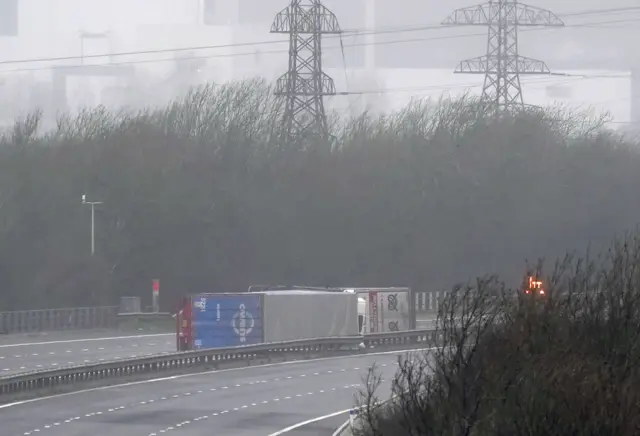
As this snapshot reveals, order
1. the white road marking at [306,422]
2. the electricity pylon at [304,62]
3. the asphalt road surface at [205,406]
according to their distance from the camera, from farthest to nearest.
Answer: the electricity pylon at [304,62]
the asphalt road surface at [205,406]
the white road marking at [306,422]

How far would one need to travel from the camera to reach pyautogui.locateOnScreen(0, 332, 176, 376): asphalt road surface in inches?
1603

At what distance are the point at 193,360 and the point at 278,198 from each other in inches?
1415

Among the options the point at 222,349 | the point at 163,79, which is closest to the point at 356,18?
the point at 163,79

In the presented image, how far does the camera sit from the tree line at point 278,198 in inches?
2594

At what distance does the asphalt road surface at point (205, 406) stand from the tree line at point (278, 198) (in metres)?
26.8

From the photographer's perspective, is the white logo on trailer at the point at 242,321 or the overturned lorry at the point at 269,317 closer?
the overturned lorry at the point at 269,317

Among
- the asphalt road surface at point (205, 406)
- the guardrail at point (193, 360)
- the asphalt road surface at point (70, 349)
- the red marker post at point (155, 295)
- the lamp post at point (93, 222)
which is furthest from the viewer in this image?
the lamp post at point (93, 222)

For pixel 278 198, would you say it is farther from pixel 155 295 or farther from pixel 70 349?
pixel 70 349

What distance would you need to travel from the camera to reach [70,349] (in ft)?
150

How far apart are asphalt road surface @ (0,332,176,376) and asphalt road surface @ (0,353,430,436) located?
17.2ft

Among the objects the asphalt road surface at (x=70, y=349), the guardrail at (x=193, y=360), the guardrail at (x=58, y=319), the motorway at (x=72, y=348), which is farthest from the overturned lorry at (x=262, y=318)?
the guardrail at (x=58, y=319)

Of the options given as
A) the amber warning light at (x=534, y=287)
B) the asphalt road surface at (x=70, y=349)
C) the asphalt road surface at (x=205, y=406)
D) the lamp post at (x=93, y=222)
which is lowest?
the asphalt road surface at (x=205, y=406)

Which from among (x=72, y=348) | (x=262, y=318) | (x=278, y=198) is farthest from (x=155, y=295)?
(x=278, y=198)

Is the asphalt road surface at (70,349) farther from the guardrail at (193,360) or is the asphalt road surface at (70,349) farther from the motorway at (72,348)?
the guardrail at (193,360)
